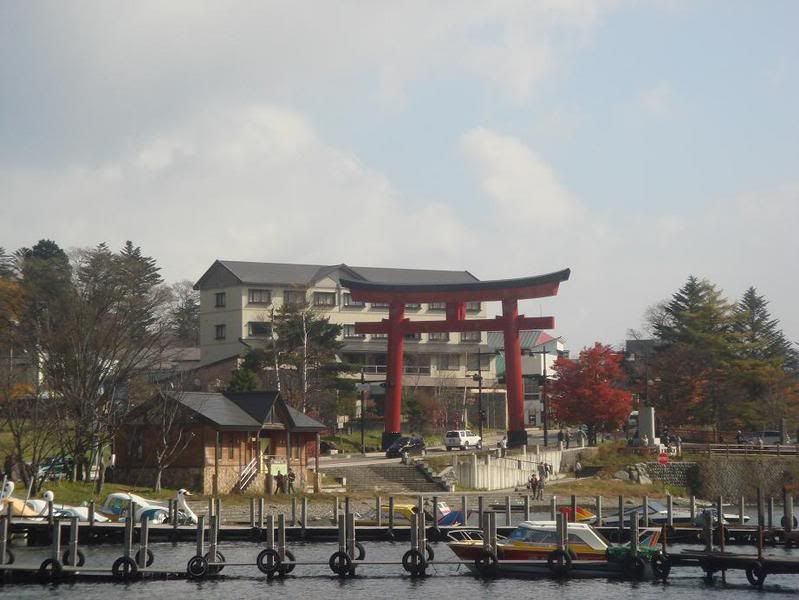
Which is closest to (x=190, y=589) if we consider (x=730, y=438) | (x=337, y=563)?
(x=337, y=563)

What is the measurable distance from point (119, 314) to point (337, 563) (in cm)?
3548

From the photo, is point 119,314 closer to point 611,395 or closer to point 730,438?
point 611,395

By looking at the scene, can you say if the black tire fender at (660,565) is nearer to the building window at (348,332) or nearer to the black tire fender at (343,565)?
the black tire fender at (343,565)

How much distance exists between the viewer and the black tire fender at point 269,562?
1485 inches

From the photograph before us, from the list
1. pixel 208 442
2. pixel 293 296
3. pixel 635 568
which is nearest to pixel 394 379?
pixel 208 442

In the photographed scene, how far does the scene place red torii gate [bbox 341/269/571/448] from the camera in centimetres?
7600

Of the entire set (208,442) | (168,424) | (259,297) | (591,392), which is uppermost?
(259,297)

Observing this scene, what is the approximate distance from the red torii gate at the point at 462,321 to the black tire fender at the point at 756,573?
3865 cm

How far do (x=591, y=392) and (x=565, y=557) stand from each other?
48.3m

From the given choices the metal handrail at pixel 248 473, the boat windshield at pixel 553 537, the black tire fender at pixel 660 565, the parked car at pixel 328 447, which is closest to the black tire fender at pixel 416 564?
the boat windshield at pixel 553 537

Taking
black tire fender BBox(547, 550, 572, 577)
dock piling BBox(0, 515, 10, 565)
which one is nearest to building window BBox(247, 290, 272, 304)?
dock piling BBox(0, 515, 10, 565)

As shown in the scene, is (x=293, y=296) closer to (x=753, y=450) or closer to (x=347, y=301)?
(x=347, y=301)

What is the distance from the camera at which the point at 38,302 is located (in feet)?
287

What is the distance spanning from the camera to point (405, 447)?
7538 centimetres
